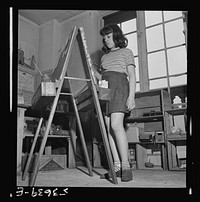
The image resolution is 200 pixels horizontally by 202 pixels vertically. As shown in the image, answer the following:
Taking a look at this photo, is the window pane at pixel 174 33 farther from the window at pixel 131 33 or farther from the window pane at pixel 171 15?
the window at pixel 131 33

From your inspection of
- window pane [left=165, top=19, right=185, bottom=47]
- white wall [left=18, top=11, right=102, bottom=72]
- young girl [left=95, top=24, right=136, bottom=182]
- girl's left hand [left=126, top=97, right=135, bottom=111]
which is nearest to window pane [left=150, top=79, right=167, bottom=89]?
window pane [left=165, top=19, right=185, bottom=47]

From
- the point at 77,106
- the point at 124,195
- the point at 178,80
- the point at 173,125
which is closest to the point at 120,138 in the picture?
the point at 77,106

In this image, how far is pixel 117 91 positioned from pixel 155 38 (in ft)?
5.22

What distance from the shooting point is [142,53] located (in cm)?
266

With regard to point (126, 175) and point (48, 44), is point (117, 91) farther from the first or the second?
point (48, 44)

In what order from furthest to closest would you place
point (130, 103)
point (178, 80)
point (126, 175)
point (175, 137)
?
point (178, 80) → point (175, 137) → point (130, 103) → point (126, 175)

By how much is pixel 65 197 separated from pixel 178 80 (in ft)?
6.58

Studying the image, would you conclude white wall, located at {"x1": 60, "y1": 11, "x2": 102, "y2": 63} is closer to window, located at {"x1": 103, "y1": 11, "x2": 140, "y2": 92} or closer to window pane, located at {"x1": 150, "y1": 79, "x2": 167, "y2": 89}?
window, located at {"x1": 103, "y1": 11, "x2": 140, "y2": 92}

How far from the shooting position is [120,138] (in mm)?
1259

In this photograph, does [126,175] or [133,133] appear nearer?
[126,175]

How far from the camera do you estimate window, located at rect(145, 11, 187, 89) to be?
96.7 inches

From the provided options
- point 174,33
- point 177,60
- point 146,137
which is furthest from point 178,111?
point 174,33

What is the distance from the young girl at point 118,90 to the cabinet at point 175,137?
0.82 metres

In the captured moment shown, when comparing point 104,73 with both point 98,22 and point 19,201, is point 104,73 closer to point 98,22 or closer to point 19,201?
point 19,201
